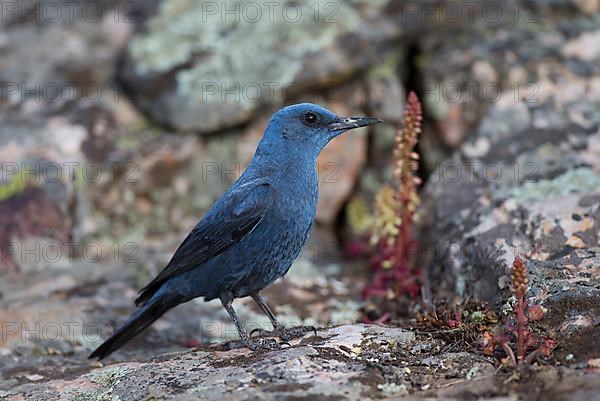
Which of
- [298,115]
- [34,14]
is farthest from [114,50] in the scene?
[298,115]

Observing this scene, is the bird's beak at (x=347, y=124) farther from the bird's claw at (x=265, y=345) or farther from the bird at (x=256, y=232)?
the bird's claw at (x=265, y=345)

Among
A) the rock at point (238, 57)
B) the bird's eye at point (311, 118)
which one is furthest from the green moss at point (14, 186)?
the bird's eye at point (311, 118)

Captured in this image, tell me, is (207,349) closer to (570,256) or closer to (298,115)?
(298,115)

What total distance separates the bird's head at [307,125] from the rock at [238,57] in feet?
5.58

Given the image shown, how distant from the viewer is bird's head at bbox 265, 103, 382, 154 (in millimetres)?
5324

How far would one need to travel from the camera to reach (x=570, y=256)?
4.71 m

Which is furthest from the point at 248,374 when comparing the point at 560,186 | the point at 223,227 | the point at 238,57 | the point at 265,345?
the point at 238,57

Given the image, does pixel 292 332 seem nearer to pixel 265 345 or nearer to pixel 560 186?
pixel 265 345

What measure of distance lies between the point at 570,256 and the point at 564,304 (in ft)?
2.27

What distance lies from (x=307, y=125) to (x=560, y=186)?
184 centimetres

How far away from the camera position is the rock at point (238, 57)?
705 cm

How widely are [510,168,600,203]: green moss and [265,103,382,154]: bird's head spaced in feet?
4.36

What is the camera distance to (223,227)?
5.02m

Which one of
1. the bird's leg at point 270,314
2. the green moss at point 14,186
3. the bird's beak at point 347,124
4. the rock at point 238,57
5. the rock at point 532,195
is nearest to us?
the rock at point 532,195
